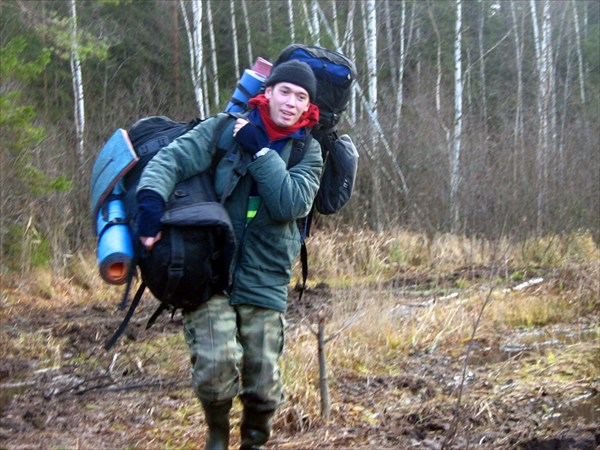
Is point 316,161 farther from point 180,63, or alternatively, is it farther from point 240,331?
point 180,63

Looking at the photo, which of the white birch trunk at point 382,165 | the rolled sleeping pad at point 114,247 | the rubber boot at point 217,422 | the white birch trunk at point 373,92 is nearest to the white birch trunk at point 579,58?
the white birch trunk at point 373,92

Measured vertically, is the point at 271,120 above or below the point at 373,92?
below

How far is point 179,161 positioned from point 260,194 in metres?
0.38

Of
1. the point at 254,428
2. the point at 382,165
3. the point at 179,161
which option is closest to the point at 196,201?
the point at 179,161

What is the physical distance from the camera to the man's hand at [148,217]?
3639mm

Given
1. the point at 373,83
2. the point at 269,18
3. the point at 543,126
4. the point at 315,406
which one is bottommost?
the point at 315,406

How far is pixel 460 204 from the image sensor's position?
584 inches

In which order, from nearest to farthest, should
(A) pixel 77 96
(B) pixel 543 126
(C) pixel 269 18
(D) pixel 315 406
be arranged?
(D) pixel 315 406 → (B) pixel 543 126 → (A) pixel 77 96 → (C) pixel 269 18

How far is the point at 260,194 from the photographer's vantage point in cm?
390

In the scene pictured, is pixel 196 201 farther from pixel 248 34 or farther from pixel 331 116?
pixel 248 34

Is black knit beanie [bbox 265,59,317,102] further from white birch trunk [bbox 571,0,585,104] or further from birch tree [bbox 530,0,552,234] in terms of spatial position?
white birch trunk [bbox 571,0,585,104]

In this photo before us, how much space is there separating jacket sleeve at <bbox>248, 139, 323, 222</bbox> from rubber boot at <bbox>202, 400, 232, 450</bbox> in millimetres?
879

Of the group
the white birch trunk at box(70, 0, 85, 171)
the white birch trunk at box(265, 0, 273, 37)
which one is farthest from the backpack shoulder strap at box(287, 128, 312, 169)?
the white birch trunk at box(265, 0, 273, 37)

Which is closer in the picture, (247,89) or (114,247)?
(114,247)
